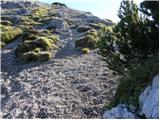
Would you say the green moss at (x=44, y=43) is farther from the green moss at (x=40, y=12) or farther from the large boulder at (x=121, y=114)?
the large boulder at (x=121, y=114)

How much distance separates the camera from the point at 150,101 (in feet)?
49.1

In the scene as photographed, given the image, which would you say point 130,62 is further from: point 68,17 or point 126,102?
point 68,17

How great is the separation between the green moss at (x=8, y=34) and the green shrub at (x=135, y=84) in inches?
1239

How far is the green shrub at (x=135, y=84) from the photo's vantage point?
1698 cm

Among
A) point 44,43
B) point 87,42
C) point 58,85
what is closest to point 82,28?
point 87,42

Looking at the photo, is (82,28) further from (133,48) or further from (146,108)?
(146,108)

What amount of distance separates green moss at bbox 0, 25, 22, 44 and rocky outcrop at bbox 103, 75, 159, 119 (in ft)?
111

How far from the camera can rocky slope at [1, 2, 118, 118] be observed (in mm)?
24109

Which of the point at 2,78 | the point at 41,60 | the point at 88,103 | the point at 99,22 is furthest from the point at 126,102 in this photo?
the point at 99,22

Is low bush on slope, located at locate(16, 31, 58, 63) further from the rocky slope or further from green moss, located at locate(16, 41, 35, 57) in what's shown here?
the rocky slope

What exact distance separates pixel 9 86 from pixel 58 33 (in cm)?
2146

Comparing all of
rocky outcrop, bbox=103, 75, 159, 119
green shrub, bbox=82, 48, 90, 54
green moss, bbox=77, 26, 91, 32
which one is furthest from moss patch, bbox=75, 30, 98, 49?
rocky outcrop, bbox=103, 75, 159, 119

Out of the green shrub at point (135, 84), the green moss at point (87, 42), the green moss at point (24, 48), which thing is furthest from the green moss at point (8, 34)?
the green shrub at point (135, 84)

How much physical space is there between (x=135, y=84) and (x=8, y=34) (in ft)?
112
